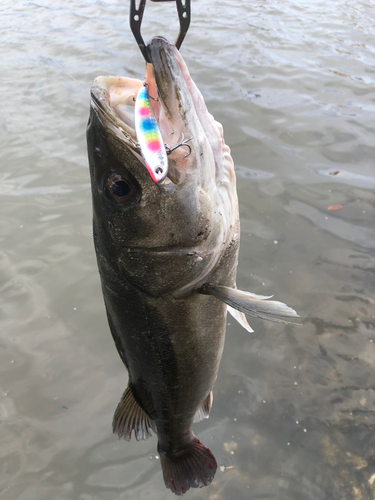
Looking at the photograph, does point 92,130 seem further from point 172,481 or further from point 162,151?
point 172,481

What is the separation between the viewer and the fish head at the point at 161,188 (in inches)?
67.4

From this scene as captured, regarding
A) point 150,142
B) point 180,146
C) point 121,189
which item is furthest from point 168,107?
point 121,189

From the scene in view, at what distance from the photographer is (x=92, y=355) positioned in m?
3.73

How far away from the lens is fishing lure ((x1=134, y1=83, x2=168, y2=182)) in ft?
4.94

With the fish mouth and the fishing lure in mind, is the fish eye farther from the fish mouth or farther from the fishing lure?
the fishing lure

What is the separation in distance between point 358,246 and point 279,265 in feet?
3.01

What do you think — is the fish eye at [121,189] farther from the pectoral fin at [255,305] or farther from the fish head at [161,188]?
the pectoral fin at [255,305]

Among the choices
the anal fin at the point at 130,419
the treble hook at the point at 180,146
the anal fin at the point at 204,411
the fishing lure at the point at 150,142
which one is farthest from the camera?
the anal fin at the point at 204,411

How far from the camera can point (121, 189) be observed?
Answer: 1.79 m

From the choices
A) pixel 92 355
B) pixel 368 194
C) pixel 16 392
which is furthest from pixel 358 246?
pixel 16 392

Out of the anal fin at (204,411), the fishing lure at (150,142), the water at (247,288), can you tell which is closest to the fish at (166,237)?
the fishing lure at (150,142)

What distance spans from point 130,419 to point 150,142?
1.79 metres

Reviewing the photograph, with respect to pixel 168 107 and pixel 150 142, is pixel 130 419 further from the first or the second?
pixel 168 107

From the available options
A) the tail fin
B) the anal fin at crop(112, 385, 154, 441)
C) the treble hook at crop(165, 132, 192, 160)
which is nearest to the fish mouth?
the treble hook at crop(165, 132, 192, 160)
